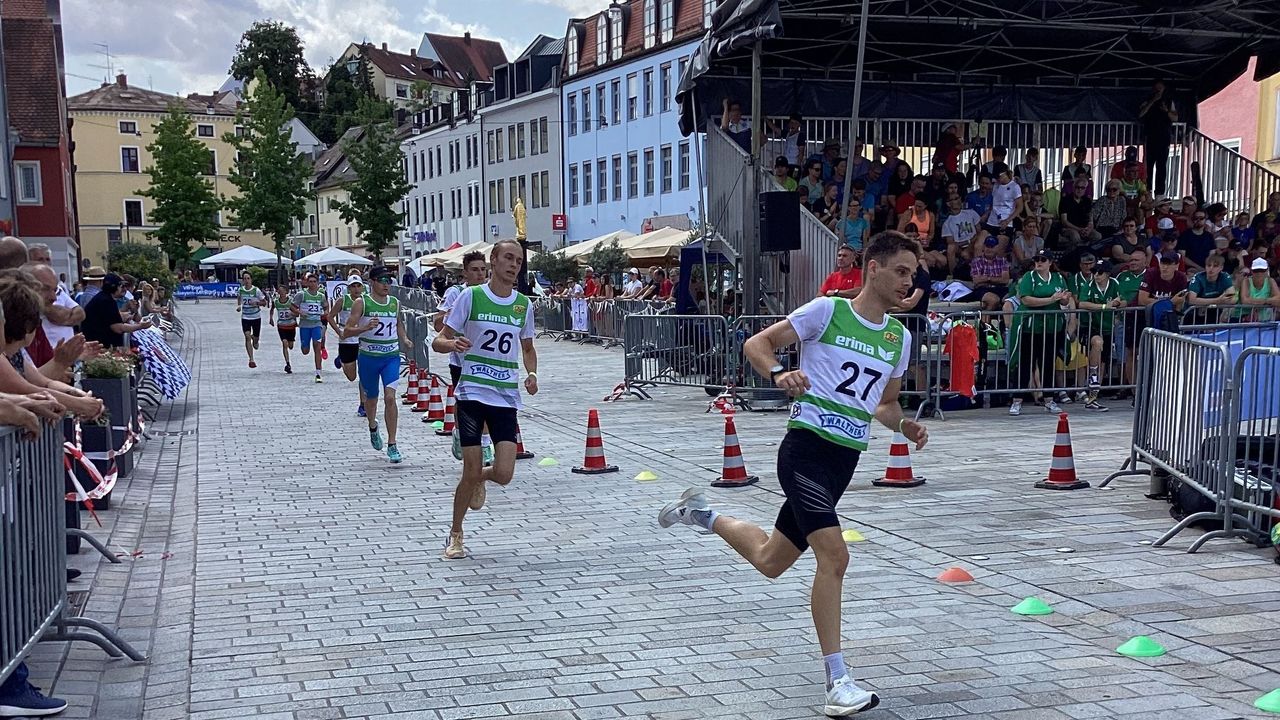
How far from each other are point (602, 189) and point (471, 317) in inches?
1882

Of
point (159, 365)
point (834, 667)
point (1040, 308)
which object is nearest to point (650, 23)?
point (159, 365)

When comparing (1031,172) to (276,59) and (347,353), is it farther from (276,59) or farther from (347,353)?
(276,59)

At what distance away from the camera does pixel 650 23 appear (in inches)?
1972

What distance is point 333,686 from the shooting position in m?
5.14

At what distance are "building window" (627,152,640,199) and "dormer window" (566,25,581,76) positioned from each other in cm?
743

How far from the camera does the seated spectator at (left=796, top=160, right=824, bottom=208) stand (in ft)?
58.5

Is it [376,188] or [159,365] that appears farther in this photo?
[376,188]

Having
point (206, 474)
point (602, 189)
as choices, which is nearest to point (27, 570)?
point (206, 474)

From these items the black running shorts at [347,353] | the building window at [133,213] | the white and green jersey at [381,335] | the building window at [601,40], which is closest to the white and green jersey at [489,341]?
the white and green jersey at [381,335]

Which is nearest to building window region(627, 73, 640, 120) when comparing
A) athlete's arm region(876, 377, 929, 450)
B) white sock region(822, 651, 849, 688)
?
athlete's arm region(876, 377, 929, 450)

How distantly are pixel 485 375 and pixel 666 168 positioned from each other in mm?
42179

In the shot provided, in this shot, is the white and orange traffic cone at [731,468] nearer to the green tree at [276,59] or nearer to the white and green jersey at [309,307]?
the white and green jersey at [309,307]

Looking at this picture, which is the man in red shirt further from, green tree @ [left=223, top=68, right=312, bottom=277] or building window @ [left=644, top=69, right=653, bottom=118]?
green tree @ [left=223, top=68, right=312, bottom=277]

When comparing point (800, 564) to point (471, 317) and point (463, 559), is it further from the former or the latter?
point (471, 317)
